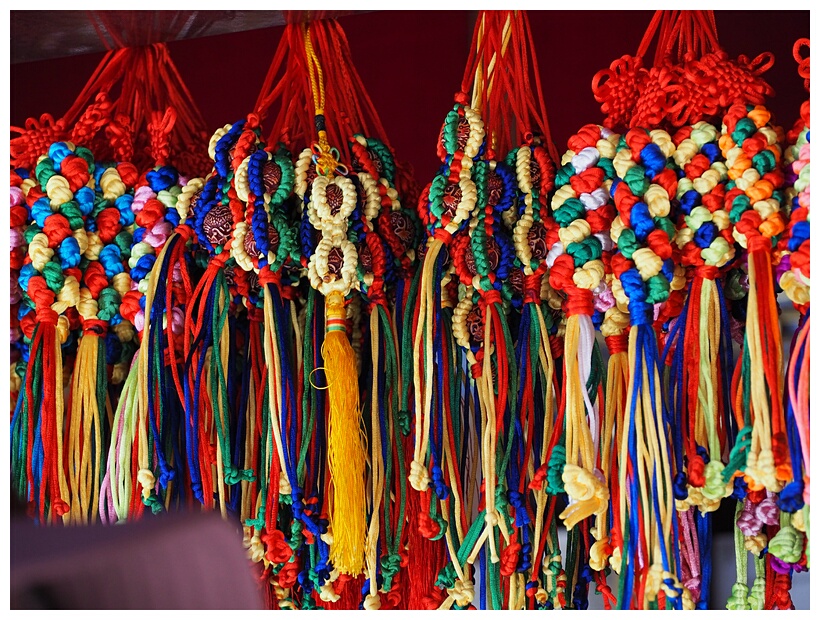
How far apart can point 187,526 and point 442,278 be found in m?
0.30

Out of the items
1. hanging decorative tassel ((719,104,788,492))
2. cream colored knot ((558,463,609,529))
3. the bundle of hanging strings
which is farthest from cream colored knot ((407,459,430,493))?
hanging decorative tassel ((719,104,788,492))

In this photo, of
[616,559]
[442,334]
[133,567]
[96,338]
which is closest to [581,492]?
[616,559]

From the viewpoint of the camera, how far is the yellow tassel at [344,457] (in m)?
0.81

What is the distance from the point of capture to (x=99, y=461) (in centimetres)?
86

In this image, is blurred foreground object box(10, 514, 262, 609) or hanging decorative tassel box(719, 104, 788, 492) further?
hanging decorative tassel box(719, 104, 788, 492)

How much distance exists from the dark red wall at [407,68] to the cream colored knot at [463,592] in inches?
26.6

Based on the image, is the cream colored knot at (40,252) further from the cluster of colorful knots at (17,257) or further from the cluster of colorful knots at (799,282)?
the cluster of colorful knots at (799,282)

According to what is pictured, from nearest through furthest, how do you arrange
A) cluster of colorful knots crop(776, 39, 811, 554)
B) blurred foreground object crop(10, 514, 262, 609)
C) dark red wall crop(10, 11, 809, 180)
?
blurred foreground object crop(10, 514, 262, 609)
cluster of colorful knots crop(776, 39, 811, 554)
dark red wall crop(10, 11, 809, 180)

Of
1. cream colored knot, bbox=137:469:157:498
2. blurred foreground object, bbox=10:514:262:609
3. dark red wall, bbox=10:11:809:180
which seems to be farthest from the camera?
dark red wall, bbox=10:11:809:180

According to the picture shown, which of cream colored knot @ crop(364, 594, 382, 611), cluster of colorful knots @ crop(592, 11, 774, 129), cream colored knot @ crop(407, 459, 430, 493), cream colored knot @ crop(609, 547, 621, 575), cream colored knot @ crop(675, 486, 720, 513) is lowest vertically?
cream colored knot @ crop(364, 594, 382, 611)

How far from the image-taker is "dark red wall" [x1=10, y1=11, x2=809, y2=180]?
4.25 feet

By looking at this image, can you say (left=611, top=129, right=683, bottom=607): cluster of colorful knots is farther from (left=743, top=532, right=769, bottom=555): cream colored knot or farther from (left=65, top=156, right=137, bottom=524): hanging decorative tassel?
(left=65, top=156, right=137, bottom=524): hanging decorative tassel
